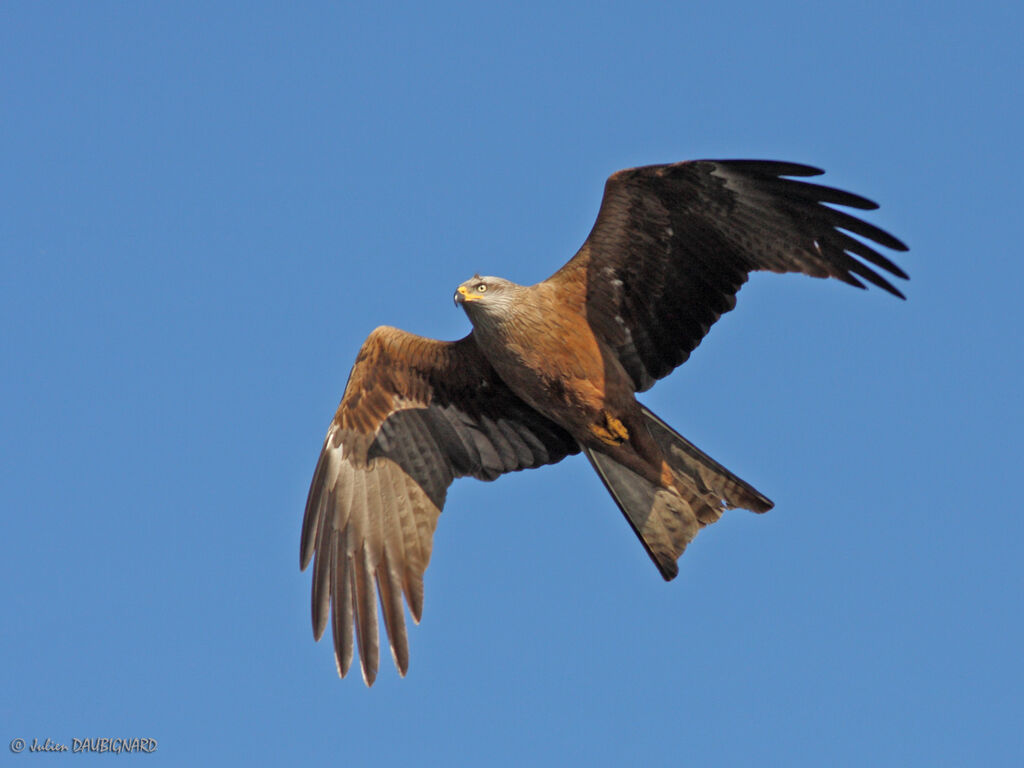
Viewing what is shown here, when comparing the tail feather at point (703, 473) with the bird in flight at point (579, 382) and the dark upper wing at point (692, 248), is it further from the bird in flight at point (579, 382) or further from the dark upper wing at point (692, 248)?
the dark upper wing at point (692, 248)

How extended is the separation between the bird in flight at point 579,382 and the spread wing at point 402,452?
1cm

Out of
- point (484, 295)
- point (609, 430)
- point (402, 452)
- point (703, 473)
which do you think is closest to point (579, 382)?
point (609, 430)

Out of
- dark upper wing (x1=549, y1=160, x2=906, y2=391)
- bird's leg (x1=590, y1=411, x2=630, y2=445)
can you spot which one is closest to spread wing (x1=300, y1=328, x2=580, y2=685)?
bird's leg (x1=590, y1=411, x2=630, y2=445)

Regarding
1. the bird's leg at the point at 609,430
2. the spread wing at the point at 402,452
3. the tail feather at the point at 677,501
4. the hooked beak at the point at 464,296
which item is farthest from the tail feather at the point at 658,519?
the hooked beak at the point at 464,296

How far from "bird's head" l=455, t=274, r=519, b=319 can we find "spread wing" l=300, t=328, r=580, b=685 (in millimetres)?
791

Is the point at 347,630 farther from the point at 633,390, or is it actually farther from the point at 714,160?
the point at 714,160

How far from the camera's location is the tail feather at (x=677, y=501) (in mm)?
10188

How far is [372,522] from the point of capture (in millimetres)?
10836

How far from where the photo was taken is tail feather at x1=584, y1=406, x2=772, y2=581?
10.2 metres

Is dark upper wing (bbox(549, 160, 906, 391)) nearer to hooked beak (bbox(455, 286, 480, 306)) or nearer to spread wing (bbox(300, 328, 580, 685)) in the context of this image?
hooked beak (bbox(455, 286, 480, 306))

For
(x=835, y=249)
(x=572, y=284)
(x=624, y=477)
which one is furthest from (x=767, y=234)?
(x=624, y=477)

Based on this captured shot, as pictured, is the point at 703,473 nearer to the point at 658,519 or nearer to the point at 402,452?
the point at 658,519

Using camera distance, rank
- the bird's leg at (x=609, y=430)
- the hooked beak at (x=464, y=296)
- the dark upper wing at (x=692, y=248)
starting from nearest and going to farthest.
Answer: the dark upper wing at (x=692, y=248)
the hooked beak at (x=464, y=296)
the bird's leg at (x=609, y=430)

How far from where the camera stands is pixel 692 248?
985 centimetres
